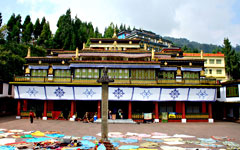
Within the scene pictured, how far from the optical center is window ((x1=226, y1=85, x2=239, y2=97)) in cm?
2914

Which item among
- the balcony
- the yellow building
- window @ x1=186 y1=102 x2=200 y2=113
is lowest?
window @ x1=186 y1=102 x2=200 y2=113

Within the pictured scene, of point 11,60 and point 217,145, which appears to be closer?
point 217,145

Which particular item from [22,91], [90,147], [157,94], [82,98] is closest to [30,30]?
[22,91]

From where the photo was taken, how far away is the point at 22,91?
29.1 meters

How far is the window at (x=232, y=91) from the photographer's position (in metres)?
29.1

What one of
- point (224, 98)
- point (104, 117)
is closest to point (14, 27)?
point (224, 98)

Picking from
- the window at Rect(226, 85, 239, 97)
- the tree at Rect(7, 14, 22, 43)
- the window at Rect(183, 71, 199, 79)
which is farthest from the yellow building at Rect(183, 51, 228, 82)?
the tree at Rect(7, 14, 22, 43)

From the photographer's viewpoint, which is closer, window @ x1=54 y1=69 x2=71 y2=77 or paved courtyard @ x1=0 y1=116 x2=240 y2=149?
paved courtyard @ x1=0 y1=116 x2=240 y2=149

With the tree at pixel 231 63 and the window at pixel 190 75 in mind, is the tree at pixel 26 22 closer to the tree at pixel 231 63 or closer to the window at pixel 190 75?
the window at pixel 190 75

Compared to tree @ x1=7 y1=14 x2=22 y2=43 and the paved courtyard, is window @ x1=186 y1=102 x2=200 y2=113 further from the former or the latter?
tree @ x1=7 y1=14 x2=22 y2=43

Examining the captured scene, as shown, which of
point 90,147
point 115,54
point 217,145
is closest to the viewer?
point 90,147

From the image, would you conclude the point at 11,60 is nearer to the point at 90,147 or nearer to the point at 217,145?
the point at 90,147

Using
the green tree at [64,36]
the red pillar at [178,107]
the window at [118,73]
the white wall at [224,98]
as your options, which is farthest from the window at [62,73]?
the green tree at [64,36]

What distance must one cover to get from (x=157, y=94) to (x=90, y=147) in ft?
55.3
